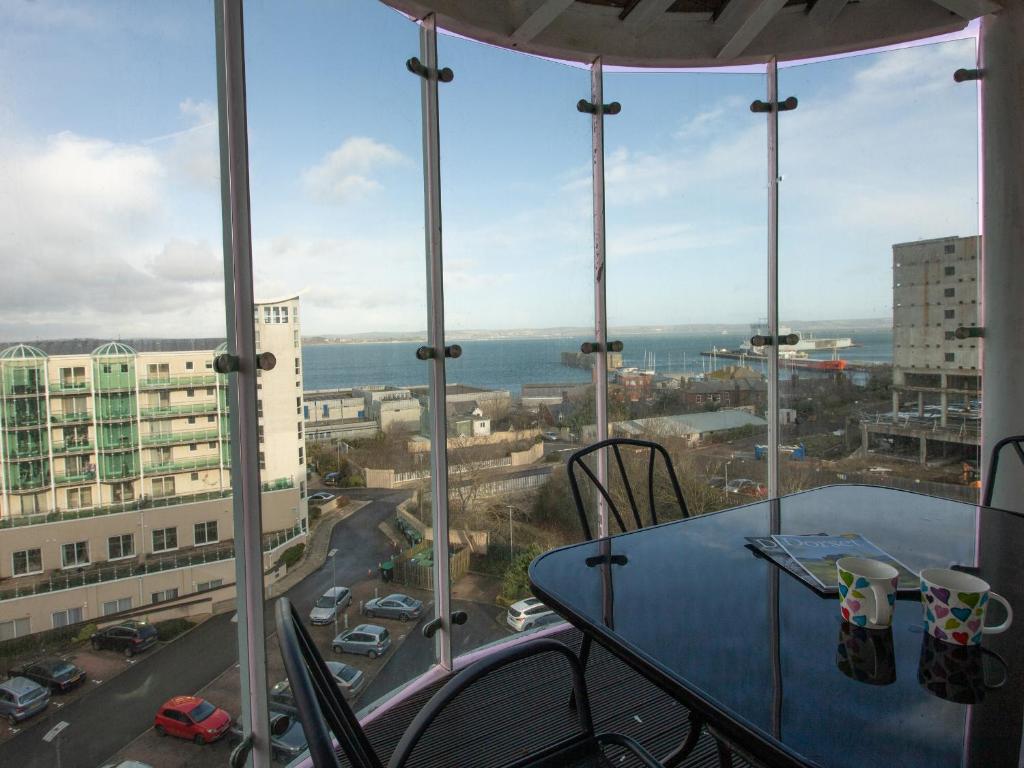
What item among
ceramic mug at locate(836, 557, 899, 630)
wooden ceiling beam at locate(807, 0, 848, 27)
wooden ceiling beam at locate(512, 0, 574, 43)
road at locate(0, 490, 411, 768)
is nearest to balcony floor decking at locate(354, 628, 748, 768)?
road at locate(0, 490, 411, 768)

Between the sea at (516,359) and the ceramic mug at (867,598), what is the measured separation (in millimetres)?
1645

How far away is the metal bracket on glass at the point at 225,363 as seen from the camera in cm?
173

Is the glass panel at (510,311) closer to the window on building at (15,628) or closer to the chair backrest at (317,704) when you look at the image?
the window on building at (15,628)

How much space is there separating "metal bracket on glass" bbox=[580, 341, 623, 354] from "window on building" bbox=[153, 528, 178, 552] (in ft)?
5.93

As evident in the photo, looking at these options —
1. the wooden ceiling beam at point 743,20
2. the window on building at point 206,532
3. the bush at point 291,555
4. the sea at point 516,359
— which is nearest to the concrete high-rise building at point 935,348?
the sea at point 516,359

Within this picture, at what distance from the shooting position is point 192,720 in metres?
1.71

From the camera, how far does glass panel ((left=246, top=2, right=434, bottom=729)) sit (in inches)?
75.4

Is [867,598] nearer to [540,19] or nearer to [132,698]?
[132,698]

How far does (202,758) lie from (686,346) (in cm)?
261

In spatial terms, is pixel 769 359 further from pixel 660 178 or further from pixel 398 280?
pixel 398 280

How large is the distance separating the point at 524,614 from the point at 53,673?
5.83ft

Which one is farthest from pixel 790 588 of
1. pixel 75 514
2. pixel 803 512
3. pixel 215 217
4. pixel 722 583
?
pixel 215 217

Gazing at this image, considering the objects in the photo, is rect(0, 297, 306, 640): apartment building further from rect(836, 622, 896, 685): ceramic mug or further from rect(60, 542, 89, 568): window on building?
rect(836, 622, 896, 685): ceramic mug

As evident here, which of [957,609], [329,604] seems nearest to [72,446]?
[329,604]
